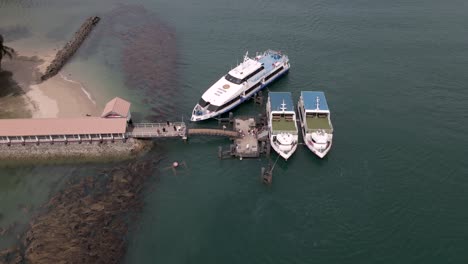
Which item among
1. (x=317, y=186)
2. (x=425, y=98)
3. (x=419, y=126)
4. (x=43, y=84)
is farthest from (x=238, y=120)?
(x=43, y=84)

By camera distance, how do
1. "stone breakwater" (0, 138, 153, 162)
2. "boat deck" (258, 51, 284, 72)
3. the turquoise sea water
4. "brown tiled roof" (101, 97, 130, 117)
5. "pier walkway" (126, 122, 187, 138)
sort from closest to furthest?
the turquoise sea water
"stone breakwater" (0, 138, 153, 162)
"brown tiled roof" (101, 97, 130, 117)
"pier walkway" (126, 122, 187, 138)
"boat deck" (258, 51, 284, 72)

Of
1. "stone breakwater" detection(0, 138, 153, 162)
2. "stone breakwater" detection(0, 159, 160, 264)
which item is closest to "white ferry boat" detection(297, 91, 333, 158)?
"stone breakwater" detection(0, 159, 160, 264)

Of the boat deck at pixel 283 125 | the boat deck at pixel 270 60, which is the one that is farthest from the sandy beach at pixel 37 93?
the boat deck at pixel 270 60

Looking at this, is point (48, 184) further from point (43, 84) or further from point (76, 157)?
point (43, 84)

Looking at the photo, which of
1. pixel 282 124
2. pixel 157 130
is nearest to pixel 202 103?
pixel 157 130

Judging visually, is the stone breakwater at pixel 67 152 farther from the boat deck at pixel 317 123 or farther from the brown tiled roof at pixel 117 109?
the boat deck at pixel 317 123

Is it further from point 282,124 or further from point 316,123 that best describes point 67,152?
point 316,123

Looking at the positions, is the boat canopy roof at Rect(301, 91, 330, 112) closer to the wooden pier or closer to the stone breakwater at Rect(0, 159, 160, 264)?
the wooden pier
